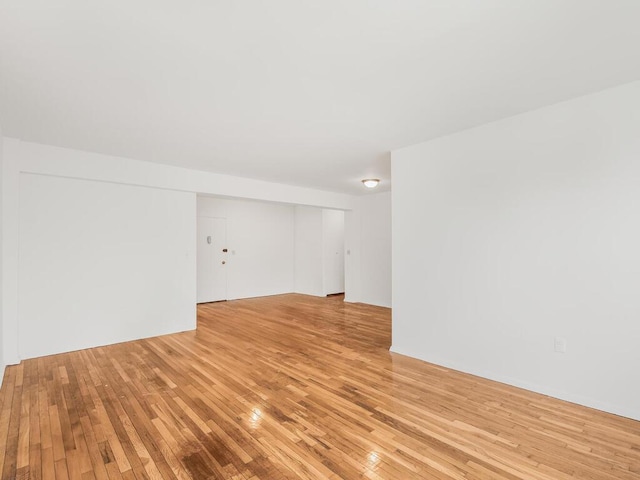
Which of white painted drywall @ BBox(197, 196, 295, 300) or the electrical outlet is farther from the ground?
white painted drywall @ BBox(197, 196, 295, 300)

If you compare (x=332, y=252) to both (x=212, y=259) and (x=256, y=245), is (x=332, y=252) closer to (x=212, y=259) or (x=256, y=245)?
(x=256, y=245)

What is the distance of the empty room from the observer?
1.87 metres

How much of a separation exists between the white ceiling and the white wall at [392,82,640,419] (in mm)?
348

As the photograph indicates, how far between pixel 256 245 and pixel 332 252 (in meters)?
2.13

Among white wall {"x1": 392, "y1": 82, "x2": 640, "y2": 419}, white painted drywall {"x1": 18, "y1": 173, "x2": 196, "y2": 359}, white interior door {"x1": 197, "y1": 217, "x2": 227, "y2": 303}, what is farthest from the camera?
white interior door {"x1": 197, "y1": 217, "x2": 227, "y2": 303}

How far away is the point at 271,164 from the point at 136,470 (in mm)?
3899

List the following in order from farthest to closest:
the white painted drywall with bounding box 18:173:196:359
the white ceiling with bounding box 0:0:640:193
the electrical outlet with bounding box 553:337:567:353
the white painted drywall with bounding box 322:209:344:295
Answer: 1. the white painted drywall with bounding box 322:209:344:295
2. the white painted drywall with bounding box 18:173:196:359
3. the electrical outlet with bounding box 553:337:567:353
4. the white ceiling with bounding box 0:0:640:193

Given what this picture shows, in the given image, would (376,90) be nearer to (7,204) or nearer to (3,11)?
(3,11)

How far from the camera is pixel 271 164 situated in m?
4.76

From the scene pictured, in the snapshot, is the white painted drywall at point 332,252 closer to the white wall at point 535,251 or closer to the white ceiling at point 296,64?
the white wall at point 535,251

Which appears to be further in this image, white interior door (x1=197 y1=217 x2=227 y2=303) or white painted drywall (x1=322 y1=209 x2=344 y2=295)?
white painted drywall (x1=322 y1=209 x2=344 y2=295)

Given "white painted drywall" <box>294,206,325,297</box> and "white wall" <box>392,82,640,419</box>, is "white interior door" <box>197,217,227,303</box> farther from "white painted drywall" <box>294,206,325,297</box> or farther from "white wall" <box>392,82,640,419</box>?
"white wall" <box>392,82,640,419</box>

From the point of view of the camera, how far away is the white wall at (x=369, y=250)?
7191 mm

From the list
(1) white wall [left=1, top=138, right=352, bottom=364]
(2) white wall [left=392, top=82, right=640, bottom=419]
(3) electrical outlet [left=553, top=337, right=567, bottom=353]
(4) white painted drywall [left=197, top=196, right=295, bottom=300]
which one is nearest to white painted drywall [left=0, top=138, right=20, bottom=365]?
(1) white wall [left=1, top=138, right=352, bottom=364]
